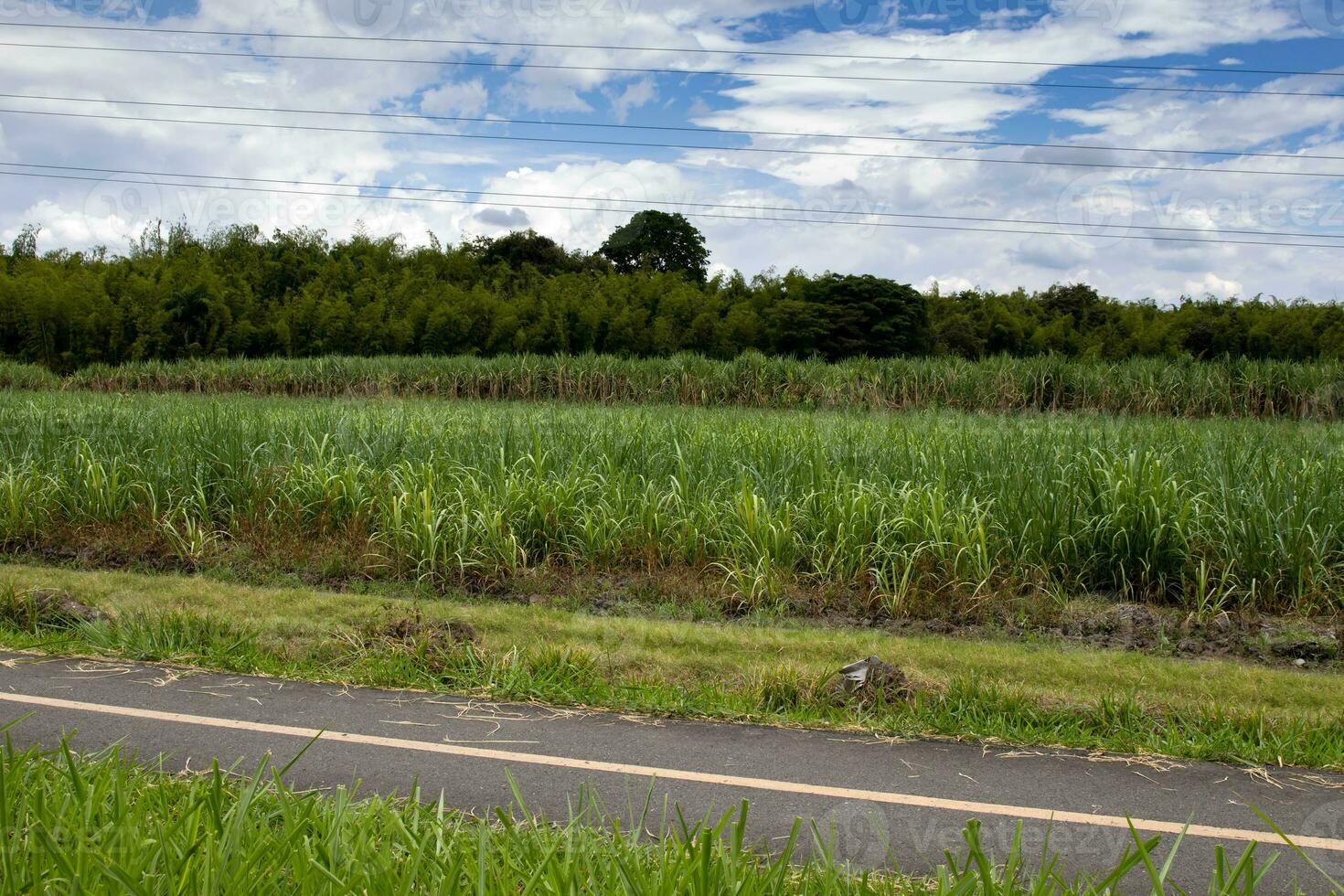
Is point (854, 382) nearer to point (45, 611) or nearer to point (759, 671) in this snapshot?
point (759, 671)

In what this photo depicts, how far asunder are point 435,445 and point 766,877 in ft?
29.3

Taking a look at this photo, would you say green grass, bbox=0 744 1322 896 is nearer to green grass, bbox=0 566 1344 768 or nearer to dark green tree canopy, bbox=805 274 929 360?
green grass, bbox=0 566 1344 768

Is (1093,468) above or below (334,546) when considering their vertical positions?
above

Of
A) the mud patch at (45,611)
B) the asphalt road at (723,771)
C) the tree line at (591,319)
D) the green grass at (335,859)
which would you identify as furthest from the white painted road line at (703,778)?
the tree line at (591,319)

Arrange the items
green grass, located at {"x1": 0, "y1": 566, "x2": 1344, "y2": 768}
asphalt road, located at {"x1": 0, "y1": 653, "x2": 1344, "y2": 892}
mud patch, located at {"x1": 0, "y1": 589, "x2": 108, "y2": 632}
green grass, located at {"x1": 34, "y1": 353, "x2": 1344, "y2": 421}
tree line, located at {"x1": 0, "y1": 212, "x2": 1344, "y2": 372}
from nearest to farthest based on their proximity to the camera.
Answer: asphalt road, located at {"x1": 0, "y1": 653, "x2": 1344, "y2": 892}, green grass, located at {"x1": 0, "y1": 566, "x2": 1344, "y2": 768}, mud patch, located at {"x1": 0, "y1": 589, "x2": 108, "y2": 632}, green grass, located at {"x1": 34, "y1": 353, "x2": 1344, "y2": 421}, tree line, located at {"x1": 0, "y1": 212, "x2": 1344, "y2": 372}

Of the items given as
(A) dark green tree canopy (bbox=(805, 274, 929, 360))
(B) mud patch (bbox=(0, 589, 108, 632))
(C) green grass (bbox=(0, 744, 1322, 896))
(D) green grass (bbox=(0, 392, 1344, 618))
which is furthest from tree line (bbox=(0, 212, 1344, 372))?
(C) green grass (bbox=(0, 744, 1322, 896))

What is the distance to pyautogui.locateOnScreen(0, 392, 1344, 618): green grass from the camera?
24.9ft

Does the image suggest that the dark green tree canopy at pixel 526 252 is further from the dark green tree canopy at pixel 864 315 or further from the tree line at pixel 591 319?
the dark green tree canopy at pixel 864 315

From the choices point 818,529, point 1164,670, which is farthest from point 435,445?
point 1164,670

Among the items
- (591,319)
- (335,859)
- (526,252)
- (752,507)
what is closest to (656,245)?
(526,252)

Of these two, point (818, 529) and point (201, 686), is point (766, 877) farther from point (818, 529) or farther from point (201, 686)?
point (818, 529)

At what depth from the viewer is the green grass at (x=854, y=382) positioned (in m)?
21.0

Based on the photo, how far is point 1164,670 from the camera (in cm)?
600

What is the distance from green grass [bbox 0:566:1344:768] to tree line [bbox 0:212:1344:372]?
84.0ft
